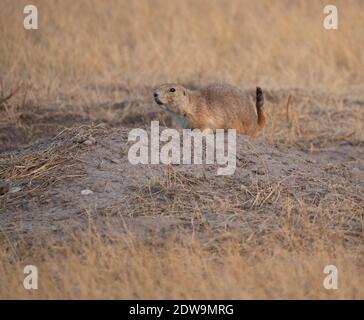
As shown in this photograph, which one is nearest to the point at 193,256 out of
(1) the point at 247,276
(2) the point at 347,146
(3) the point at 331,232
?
(1) the point at 247,276

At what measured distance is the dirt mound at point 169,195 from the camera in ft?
22.8

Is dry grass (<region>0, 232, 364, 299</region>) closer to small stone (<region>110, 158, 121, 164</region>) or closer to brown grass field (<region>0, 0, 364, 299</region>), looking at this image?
brown grass field (<region>0, 0, 364, 299</region>)

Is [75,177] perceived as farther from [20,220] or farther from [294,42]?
[294,42]

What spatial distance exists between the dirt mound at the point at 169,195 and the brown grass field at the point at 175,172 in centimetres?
1

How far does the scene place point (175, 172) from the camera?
7.53 metres

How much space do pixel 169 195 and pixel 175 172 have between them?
0.28 meters

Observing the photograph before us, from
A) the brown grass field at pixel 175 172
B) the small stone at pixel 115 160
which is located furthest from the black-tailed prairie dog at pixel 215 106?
the small stone at pixel 115 160

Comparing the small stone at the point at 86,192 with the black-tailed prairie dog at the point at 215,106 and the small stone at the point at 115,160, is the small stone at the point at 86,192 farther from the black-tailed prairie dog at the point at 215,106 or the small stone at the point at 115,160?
the black-tailed prairie dog at the point at 215,106

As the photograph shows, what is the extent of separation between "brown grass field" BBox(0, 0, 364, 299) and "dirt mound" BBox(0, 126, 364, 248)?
0.05 feet

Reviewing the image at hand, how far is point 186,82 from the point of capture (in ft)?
37.6

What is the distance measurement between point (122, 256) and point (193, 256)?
1.69 feet

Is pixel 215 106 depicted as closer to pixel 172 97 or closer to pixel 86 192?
pixel 172 97

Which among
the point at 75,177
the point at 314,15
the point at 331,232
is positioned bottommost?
the point at 331,232

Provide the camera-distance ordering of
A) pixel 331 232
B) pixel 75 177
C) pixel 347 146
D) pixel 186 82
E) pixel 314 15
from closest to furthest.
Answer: pixel 331 232, pixel 75 177, pixel 347 146, pixel 186 82, pixel 314 15
